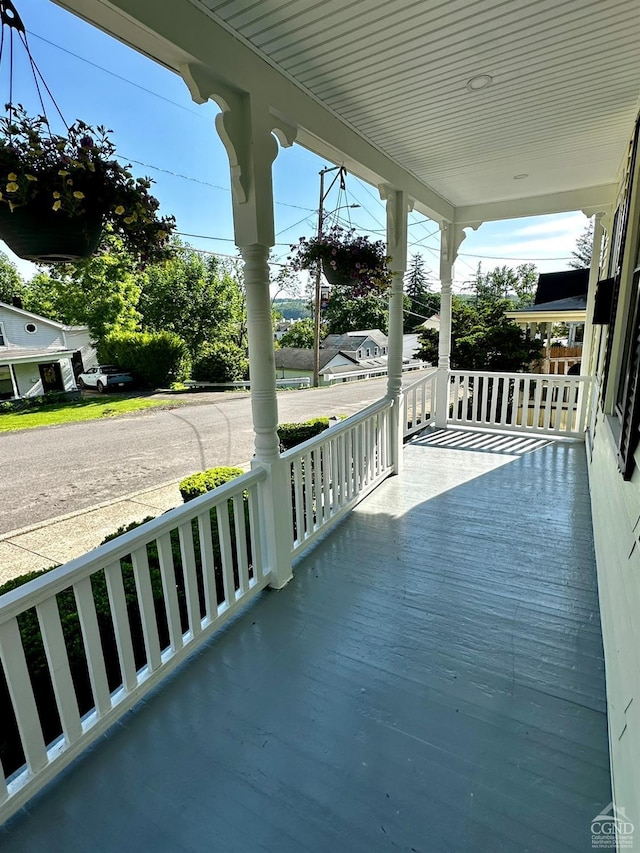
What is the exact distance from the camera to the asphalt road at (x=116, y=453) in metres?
6.29

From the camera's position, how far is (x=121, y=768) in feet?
4.97

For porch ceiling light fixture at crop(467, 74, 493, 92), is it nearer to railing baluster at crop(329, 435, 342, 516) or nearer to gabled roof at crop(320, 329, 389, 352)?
railing baluster at crop(329, 435, 342, 516)

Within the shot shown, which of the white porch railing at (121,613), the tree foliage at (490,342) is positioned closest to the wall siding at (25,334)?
the tree foliage at (490,342)

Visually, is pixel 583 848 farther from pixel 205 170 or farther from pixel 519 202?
pixel 205 170

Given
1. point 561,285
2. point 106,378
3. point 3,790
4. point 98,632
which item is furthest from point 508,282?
point 3,790

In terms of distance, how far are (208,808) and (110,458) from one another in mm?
8160

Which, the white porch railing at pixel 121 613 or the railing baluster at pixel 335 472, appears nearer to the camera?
the white porch railing at pixel 121 613

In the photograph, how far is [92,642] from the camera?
1.57 meters

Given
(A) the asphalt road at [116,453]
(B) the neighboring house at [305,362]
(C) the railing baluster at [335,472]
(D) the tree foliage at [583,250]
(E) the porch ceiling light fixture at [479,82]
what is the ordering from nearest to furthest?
(E) the porch ceiling light fixture at [479,82] < (C) the railing baluster at [335,472] < (A) the asphalt road at [116,453] < (D) the tree foliage at [583,250] < (B) the neighboring house at [305,362]

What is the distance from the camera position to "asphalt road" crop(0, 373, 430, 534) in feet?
20.6

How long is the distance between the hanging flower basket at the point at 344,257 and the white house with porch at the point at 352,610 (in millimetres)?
588

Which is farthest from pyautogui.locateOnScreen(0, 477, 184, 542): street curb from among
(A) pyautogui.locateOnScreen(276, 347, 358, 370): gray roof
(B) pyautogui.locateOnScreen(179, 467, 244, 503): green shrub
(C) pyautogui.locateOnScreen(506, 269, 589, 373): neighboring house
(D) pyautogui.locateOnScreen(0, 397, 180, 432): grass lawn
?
(A) pyautogui.locateOnScreen(276, 347, 358, 370): gray roof

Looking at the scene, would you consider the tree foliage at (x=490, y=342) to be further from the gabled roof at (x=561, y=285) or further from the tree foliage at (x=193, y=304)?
the tree foliage at (x=193, y=304)

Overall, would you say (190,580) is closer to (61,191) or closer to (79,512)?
(61,191)
